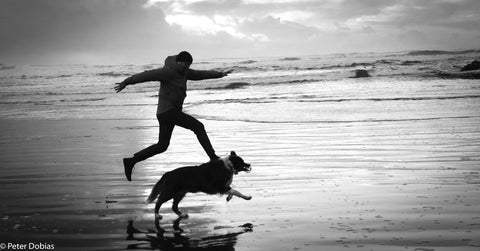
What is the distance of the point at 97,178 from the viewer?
870cm

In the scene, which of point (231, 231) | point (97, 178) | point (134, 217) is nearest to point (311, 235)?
point (231, 231)

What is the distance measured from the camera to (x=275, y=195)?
7047 millimetres

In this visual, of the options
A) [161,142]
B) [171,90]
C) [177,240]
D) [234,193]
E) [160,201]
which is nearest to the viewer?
[177,240]

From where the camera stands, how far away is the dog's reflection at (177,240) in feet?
16.2

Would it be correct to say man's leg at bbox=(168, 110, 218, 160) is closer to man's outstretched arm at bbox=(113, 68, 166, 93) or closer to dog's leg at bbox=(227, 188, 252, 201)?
man's outstretched arm at bbox=(113, 68, 166, 93)

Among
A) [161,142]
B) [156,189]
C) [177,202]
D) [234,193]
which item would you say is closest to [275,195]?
[234,193]

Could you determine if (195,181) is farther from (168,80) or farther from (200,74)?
(200,74)

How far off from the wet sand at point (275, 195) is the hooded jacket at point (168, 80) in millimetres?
1326

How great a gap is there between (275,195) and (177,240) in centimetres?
218

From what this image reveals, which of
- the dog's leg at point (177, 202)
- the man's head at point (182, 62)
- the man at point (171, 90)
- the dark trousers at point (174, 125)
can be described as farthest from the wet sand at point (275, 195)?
the man's head at point (182, 62)

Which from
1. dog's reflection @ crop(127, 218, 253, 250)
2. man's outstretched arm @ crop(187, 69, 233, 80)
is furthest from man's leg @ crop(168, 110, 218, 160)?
dog's reflection @ crop(127, 218, 253, 250)

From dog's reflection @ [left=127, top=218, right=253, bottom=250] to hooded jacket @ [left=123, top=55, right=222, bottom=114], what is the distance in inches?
82.7

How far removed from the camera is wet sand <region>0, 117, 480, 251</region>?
Answer: 16.8ft

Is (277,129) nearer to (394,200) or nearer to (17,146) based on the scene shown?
(17,146)
